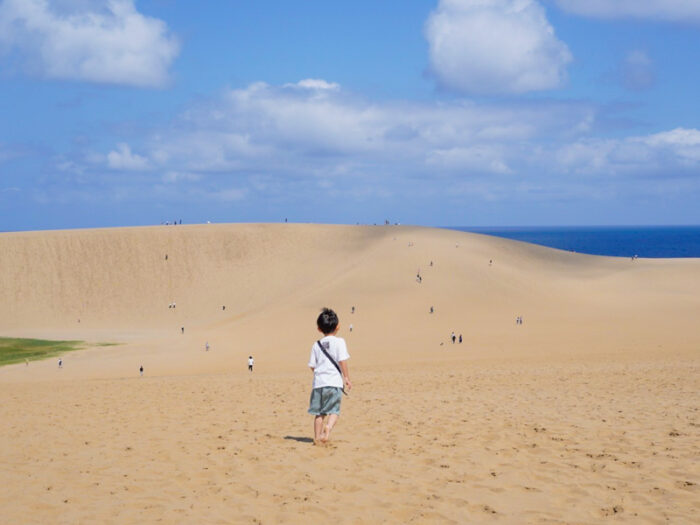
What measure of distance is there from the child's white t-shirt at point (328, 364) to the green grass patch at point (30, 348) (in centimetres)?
3621

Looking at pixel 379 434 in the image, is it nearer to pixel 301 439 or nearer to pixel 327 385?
pixel 301 439

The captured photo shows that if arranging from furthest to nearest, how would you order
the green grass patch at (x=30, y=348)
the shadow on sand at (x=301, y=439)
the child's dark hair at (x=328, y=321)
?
the green grass patch at (x=30, y=348) → the shadow on sand at (x=301, y=439) → the child's dark hair at (x=328, y=321)

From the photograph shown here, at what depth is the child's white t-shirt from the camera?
8.73 m

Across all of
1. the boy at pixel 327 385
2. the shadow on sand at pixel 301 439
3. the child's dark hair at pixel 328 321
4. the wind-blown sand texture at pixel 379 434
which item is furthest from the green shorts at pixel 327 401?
the child's dark hair at pixel 328 321

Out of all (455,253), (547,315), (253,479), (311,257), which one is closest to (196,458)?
(253,479)

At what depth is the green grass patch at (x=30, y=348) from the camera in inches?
1638

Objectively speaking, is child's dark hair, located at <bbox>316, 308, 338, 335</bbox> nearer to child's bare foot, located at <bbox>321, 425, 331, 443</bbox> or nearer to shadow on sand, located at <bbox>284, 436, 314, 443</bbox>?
child's bare foot, located at <bbox>321, 425, 331, 443</bbox>

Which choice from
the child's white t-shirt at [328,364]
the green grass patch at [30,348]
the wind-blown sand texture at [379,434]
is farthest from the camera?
the green grass patch at [30,348]

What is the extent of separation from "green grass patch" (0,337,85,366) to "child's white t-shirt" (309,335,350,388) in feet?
119

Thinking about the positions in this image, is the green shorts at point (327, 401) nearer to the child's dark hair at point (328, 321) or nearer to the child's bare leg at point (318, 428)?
the child's bare leg at point (318, 428)

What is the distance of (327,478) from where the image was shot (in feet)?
23.7

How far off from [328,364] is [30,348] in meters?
43.9

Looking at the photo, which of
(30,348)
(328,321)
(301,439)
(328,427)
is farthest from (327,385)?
(30,348)

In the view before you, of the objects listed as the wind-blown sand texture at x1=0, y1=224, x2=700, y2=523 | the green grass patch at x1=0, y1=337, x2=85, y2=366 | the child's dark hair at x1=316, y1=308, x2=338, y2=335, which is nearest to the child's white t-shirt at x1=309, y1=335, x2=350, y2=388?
the child's dark hair at x1=316, y1=308, x2=338, y2=335
